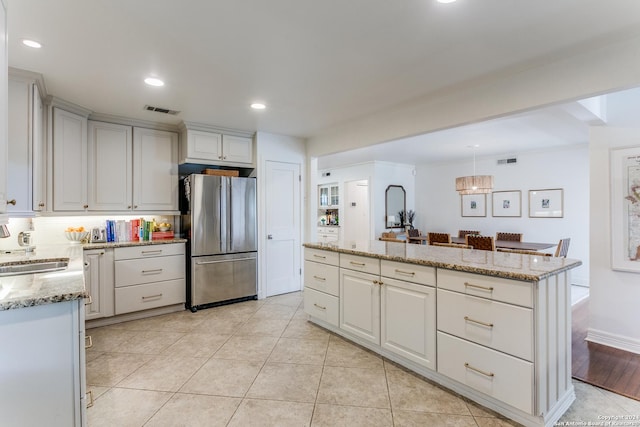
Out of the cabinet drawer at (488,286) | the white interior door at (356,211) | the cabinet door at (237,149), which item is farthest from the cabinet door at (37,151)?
the white interior door at (356,211)

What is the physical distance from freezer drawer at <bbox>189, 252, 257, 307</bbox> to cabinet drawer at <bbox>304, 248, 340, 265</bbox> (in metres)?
1.19

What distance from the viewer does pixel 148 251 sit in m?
3.67

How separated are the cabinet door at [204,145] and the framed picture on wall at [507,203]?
5325mm

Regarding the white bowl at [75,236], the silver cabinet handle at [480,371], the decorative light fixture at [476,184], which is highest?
the decorative light fixture at [476,184]

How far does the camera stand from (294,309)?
13.0ft

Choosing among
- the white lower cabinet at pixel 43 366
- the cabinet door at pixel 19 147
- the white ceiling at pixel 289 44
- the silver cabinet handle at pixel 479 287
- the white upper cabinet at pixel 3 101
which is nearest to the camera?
the white lower cabinet at pixel 43 366

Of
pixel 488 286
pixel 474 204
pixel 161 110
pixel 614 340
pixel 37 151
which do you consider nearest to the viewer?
pixel 488 286

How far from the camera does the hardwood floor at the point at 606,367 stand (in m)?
2.26

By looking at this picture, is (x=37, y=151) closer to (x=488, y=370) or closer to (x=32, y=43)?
(x=32, y=43)

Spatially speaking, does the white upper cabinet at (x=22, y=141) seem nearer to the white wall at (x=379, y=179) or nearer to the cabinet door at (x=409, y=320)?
the cabinet door at (x=409, y=320)

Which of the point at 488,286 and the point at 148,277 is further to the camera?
the point at 148,277

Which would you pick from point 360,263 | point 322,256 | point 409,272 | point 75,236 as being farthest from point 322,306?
point 75,236

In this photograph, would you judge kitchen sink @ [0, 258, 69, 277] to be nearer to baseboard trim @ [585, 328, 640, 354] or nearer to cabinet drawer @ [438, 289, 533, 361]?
cabinet drawer @ [438, 289, 533, 361]

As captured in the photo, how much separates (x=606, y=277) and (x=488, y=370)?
205 centimetres
